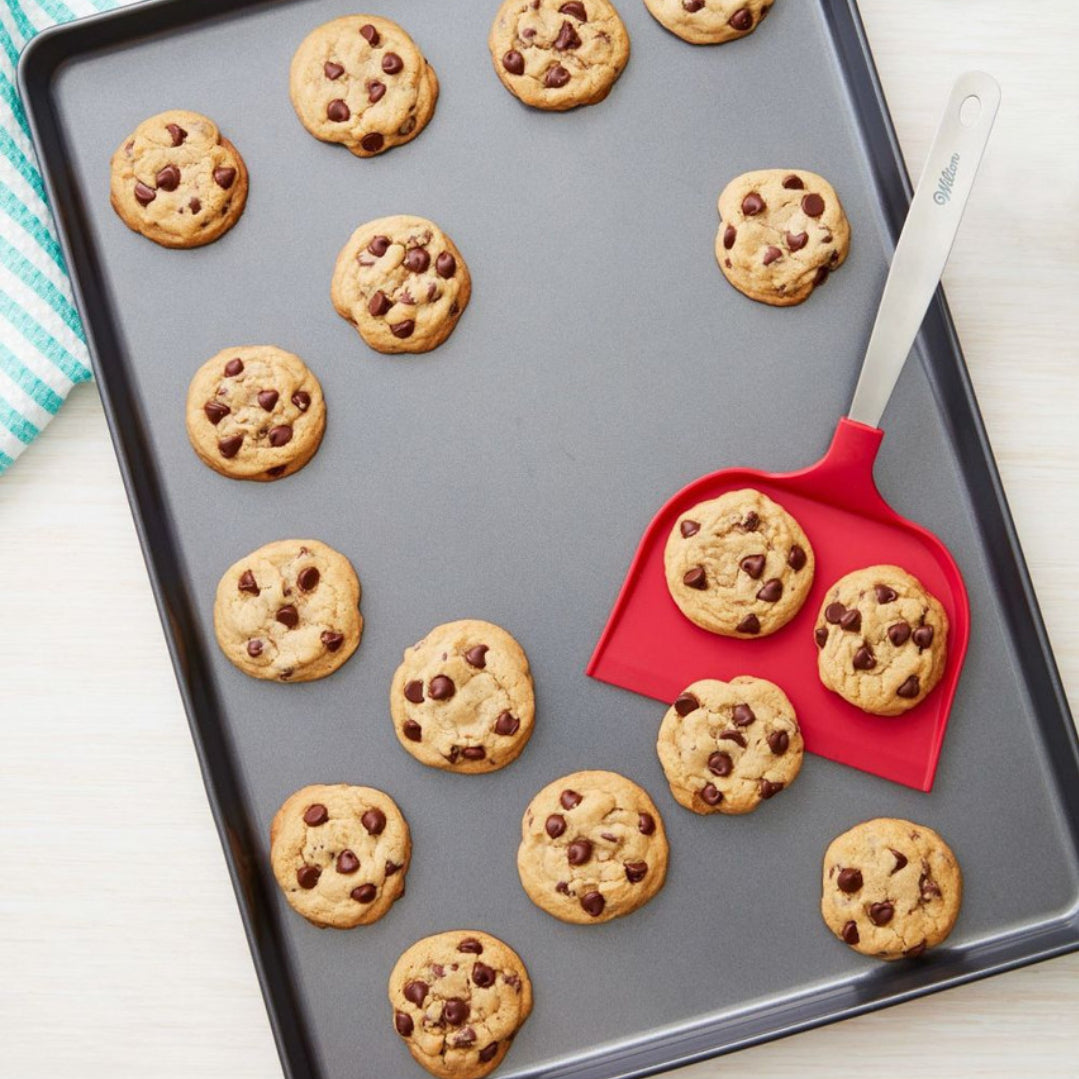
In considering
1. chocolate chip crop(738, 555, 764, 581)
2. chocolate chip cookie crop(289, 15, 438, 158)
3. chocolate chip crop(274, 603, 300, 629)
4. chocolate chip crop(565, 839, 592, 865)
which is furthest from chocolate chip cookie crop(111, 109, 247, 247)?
chocolate chip crop(565, 839, 592, 865)

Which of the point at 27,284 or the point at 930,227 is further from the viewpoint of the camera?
the point at 27,284

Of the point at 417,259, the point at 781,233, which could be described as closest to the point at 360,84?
the point at 417,259

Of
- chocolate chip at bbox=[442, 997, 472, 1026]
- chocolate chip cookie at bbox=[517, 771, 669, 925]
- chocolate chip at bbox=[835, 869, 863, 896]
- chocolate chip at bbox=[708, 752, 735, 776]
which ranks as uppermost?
chocolate chip at bbox=[708, 752, 735, 776]

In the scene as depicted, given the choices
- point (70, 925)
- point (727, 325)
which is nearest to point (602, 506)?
point (727, 325)

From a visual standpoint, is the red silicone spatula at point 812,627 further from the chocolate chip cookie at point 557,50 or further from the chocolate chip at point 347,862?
the chocolate chip cookie at point 557,50

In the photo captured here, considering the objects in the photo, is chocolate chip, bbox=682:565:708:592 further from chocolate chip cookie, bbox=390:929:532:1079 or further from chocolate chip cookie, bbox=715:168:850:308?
chocolate chip cookie, bbox=390:929:532:1079

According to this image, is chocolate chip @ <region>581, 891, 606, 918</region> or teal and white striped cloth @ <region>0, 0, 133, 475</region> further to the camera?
teal and white striped cloth @ <region>0, 0, 133, 475</region>

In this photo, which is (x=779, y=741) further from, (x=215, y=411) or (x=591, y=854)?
(x=215, y=411)
